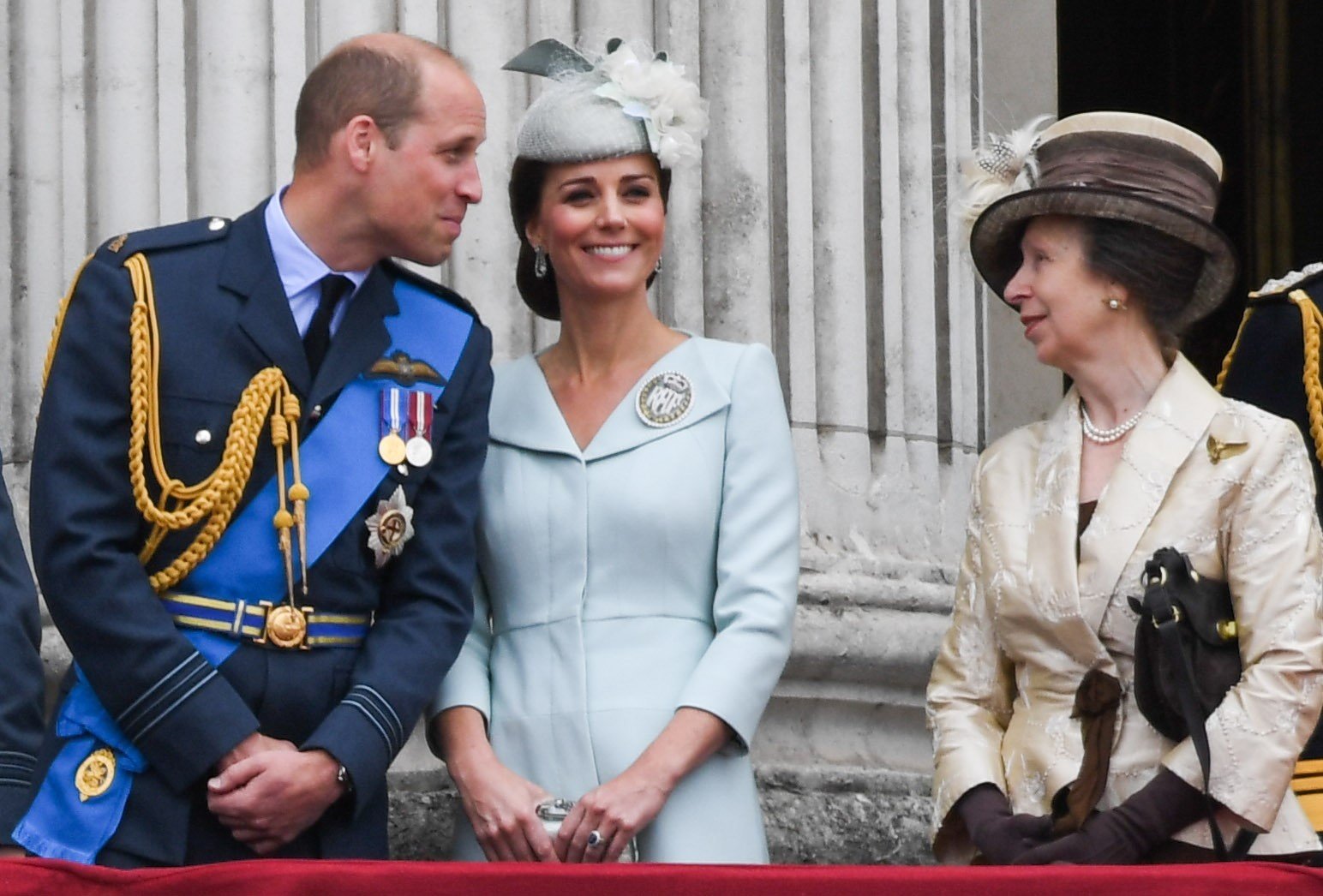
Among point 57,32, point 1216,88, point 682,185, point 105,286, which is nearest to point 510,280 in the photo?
point 682,185

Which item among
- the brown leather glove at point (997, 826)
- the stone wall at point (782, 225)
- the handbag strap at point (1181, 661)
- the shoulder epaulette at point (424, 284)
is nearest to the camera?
the handbag strap at point (1181, 661)

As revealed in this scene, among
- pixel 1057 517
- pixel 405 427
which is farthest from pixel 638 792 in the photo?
pixel 1057 517

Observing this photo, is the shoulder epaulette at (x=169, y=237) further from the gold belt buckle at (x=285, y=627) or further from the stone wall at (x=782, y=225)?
the stone wall at (x=782, y=225)

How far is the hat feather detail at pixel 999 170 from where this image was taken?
151 inches

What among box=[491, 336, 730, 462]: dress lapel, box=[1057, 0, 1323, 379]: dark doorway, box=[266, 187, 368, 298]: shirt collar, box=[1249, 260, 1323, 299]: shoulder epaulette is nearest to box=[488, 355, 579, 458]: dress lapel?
box=[491, 336, 730, 462]: dress lapel

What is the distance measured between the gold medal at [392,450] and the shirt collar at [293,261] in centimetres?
24

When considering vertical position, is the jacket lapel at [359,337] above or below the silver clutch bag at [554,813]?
above

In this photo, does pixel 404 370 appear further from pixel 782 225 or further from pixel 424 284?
pixel 782 225

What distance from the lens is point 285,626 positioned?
3424 millimetres

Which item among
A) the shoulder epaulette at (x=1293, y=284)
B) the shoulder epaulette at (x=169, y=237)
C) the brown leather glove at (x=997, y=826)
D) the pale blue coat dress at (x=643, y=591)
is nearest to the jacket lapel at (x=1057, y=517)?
the brown leather glove at (x=997, y=826)

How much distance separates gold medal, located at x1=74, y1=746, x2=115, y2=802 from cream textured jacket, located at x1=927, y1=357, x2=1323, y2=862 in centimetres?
110

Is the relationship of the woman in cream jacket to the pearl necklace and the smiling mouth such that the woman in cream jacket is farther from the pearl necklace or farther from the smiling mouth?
the smiling mouth

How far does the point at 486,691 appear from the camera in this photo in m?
3.74

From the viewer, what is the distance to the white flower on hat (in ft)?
12.7
